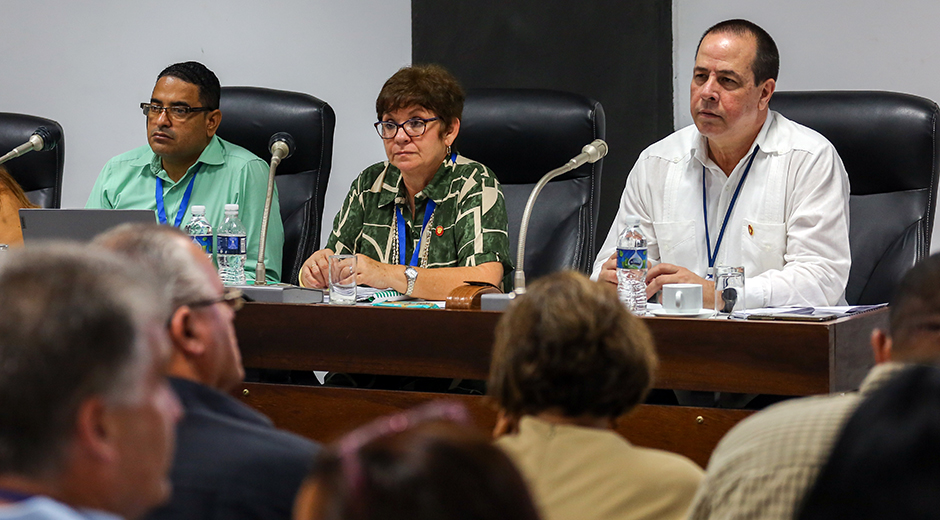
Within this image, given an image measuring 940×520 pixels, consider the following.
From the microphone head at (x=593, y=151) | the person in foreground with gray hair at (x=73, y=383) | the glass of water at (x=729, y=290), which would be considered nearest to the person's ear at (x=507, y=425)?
the person in foreground with gray hair at (x=73, y=383)

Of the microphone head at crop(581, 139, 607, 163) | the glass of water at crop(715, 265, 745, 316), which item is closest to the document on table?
the glass of water at crop(715, 265, 745, 316)

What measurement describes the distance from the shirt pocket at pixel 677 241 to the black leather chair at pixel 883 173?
16.7 inches

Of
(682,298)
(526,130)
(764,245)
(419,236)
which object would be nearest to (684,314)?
(682,298)

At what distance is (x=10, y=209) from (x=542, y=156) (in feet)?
5.59

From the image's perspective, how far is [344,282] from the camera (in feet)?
7.72

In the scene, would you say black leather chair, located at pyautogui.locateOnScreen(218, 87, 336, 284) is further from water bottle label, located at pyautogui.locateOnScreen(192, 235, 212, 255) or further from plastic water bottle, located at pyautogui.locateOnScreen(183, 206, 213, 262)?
water bottle label, located at pyautogui.locateOnScreen(192, 235, 212, 255)

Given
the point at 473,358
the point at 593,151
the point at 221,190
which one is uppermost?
the point at 593,151

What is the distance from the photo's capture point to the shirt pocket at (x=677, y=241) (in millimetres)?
2793

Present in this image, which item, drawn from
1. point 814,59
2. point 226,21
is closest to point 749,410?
point 814,59

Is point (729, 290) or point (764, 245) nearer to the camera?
point (729, 290)

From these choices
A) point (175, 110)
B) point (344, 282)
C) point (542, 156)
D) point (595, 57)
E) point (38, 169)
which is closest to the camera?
point (344, 282)

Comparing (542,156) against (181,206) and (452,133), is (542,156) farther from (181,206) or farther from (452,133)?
(181,206)

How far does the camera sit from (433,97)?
278cm

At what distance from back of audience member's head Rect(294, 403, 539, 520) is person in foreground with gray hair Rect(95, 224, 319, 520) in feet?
1.51
